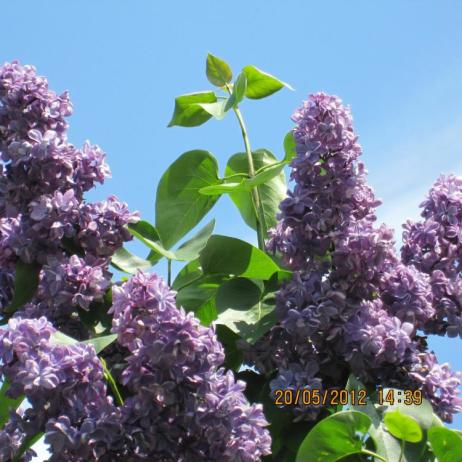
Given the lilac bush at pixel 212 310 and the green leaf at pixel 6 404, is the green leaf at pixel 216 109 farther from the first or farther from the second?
the green leaf at pixel 6 404

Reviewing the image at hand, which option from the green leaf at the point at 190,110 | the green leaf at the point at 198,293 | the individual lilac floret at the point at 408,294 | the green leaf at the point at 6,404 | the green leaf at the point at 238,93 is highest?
the green leaf at the point at 190,110

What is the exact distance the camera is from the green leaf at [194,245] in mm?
1773

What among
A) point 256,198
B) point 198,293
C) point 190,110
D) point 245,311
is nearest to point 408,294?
point 245,311

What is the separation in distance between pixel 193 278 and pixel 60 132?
360mm

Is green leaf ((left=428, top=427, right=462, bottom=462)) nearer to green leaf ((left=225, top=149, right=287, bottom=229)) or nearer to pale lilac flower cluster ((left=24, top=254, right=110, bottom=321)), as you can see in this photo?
pale lilac flower cluster ((left=24, top=254, right=110, bottom=321))

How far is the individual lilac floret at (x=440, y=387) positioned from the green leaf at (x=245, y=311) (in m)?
0.26

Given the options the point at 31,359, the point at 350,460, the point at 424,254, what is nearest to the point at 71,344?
the point at 31,359

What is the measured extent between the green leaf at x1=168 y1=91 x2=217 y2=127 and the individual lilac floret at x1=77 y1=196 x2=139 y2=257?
0.41m

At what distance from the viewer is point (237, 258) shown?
179cm

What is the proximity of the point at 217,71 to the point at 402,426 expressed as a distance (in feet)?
3.34

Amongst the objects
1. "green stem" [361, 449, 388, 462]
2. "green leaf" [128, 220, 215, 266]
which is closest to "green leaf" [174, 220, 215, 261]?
"green leaf" [128, 220, 215, 266]

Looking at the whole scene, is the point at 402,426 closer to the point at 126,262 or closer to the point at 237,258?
the point at 237,258

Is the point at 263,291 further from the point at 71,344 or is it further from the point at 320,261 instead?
the point at 71,344

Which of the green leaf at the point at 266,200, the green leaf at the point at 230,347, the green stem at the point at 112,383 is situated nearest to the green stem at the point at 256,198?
the green leaf at the point at 266,200
